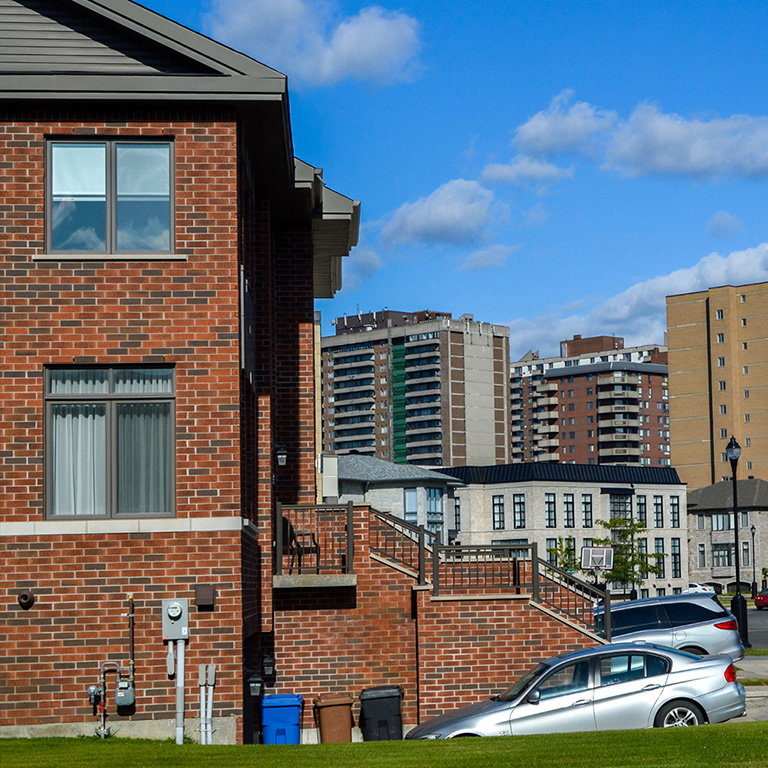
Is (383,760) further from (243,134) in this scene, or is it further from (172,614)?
(243,134)

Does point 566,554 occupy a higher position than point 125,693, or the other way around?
point 125,693

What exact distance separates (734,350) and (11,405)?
15264 cm

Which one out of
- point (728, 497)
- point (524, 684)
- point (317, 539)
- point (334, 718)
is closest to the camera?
point (524, 684)

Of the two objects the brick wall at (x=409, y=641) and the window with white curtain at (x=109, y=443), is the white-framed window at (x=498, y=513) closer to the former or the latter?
the brick wall at (x=409, y=641)

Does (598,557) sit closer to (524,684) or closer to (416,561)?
(416,561)

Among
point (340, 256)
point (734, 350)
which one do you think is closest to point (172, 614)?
point (340, 256)

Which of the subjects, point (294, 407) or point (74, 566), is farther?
point (294, 407)

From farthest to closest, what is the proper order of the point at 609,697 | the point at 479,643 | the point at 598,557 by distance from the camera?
the point at 598,557, the point at 479,643, the point at 609,697

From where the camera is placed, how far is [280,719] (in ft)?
63.9

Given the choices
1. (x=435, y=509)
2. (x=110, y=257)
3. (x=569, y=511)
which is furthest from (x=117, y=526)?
(x=569, y=511)

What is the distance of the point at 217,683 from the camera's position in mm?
15516

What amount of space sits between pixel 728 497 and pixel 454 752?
A: 402ft

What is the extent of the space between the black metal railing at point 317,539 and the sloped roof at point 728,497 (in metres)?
112

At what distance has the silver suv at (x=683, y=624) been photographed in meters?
24.5
